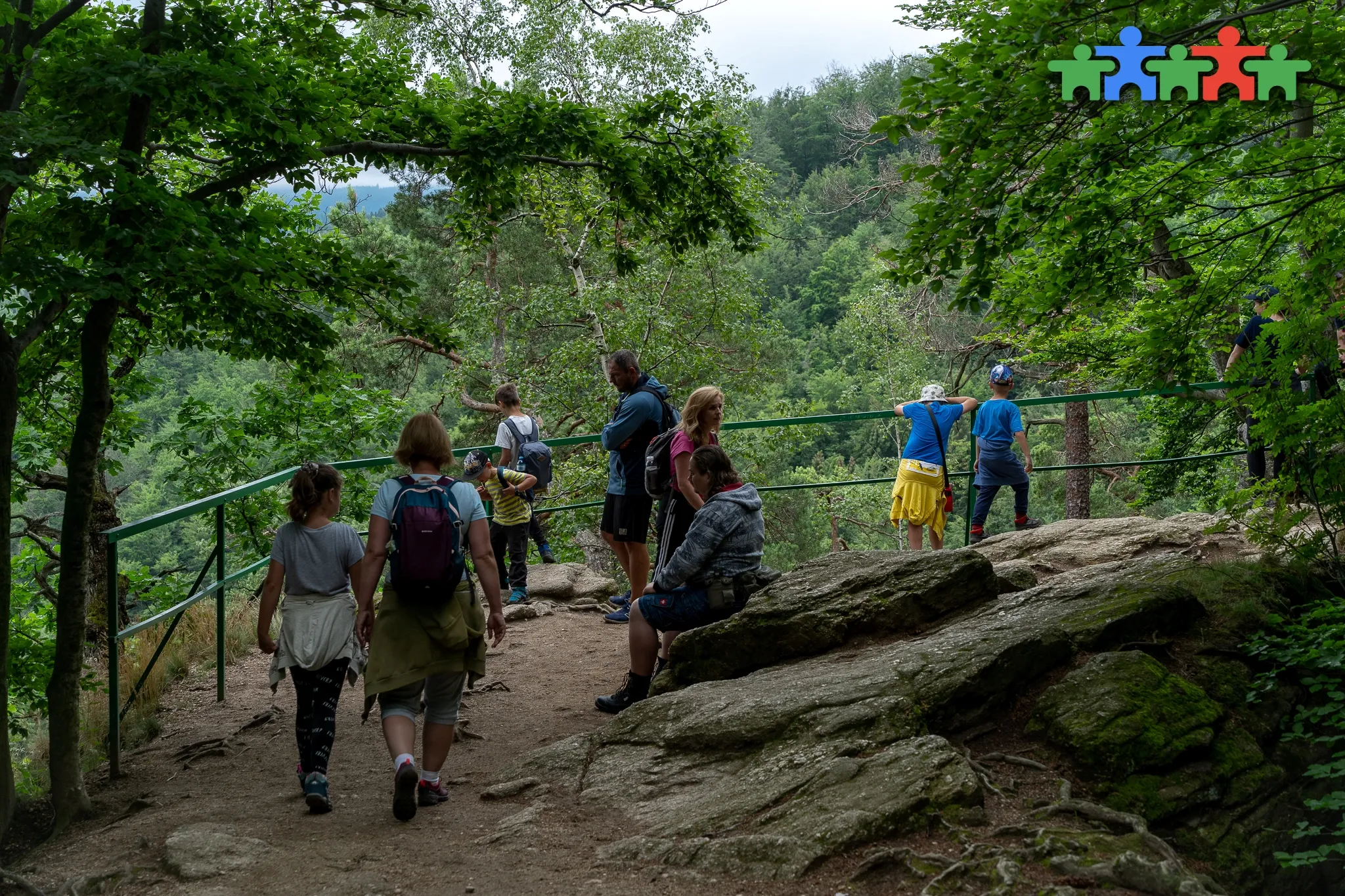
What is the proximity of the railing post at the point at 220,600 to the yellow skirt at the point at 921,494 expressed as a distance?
168 inches

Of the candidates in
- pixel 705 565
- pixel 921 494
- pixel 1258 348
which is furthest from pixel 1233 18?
pixel 921 494

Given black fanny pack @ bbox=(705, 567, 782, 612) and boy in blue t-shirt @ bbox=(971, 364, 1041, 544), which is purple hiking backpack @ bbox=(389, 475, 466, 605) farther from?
boy in blue t-shirt @ bbox=(971, 364, 1041, 544)

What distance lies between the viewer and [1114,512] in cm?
2667

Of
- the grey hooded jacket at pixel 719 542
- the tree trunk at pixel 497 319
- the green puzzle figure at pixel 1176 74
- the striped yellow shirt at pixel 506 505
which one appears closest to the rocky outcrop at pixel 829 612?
the grey hooded jacket at pixel 719 542

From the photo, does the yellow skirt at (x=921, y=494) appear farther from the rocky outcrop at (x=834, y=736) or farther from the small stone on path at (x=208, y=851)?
the small stone on path at (x=208, y=851)

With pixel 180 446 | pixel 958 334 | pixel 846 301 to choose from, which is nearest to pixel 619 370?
pixel 180 446

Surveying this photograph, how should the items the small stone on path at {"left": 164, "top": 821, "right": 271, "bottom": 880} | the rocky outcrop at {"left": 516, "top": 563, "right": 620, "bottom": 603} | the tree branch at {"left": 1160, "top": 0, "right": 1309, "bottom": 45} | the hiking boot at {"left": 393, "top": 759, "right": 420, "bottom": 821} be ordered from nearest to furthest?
the small stone on path at {"left": 164, "top": 821, "right": 271, "bottom": 880} → the hiking boot at {"left": 393, "top": 759, "right": 420, "bottom": 821} → the tree branch at {"left": 1160, "top": 0, "right": 1309, "bottom": 45} → the rocky outcrop at {"left": 516, "top": 563, "right": 620, "bottom": 603}

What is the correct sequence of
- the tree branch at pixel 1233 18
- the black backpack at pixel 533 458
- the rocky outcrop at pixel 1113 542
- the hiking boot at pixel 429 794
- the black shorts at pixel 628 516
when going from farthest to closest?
1. the black backpack at pixel 533 458
2. the rocky outcrop at pixel 1113 542
3. the black shorts at pixel 628 516
4. the hiking boot at pixel 429 794
5. the tree branch at pixel 1233 18

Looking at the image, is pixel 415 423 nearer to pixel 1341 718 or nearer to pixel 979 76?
pixel 979 76

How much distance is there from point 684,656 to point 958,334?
2952 centimetres

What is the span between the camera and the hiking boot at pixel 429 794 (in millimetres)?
4320

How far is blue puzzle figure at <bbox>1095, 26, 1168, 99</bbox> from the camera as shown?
15.6ft

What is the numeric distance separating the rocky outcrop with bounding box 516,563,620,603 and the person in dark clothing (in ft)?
15.4

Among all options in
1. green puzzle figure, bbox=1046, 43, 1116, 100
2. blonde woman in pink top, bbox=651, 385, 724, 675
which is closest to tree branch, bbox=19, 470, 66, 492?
blonde woman in pink top, bbox=651, 385, 724, 675
